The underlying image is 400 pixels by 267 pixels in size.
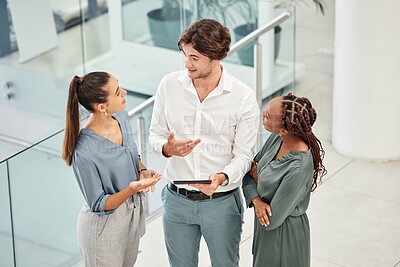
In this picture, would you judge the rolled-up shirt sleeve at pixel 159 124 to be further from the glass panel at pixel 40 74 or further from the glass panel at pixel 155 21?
the glass panel at pixel 40 74

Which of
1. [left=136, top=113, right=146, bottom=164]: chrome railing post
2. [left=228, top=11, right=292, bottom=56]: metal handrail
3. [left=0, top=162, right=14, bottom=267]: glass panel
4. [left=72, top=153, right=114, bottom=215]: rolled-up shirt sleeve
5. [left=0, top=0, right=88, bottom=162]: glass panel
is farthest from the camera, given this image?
[left=0, top=0, right=88, bottom=162]: glass panel

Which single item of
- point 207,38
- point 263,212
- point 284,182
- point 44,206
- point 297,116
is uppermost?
point 207,38

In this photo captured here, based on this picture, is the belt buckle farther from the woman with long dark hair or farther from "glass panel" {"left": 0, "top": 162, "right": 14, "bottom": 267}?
"glass panel" {"left": 0, "top": 162, "right": 14, "bottom": 267}

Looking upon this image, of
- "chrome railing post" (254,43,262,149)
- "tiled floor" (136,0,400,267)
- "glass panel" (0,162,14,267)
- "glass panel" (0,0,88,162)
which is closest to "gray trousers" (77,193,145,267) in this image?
"glass panel" (0,162,14,267)

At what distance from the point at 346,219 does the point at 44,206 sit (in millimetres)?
1801

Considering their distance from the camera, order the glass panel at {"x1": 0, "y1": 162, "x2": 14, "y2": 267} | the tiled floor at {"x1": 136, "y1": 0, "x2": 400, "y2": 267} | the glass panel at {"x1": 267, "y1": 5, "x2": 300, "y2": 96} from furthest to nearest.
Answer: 1. the glass panel at {"x1": 267, "y1": 5, "x2": 300, "y2": 96}
2. the tiled floor at {"x1": 136, "y1": 0, "x2": 400, "y2": 267}
3. the glass panel at {"x1": 0, "y1": 162, "x2": 14, "y2": 267}

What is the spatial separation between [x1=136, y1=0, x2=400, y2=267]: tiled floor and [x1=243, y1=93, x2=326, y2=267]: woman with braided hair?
3.43 feet

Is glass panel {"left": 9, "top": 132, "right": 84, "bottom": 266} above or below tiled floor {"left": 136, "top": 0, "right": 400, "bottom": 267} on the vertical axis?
above

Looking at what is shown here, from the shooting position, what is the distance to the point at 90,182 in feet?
11.6

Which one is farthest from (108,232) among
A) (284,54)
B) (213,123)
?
(284,54)

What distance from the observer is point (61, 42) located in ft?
25.7

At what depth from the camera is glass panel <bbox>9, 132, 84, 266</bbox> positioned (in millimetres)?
4336

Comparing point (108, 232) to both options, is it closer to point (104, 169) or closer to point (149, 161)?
point (104, 169)

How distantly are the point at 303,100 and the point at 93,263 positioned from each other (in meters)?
1.08
